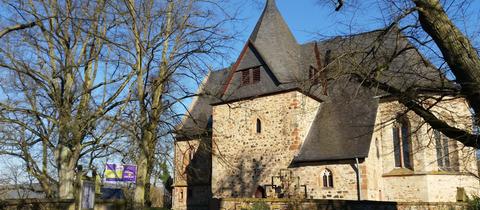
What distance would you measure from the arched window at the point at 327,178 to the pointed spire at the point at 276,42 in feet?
14.8

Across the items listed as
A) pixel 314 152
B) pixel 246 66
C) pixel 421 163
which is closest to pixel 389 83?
pixel 314 152

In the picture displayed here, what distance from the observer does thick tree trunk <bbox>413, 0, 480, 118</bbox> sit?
5.68 meters

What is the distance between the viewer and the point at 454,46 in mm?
5742

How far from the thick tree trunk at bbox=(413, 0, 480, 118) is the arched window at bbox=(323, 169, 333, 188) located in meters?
11.7

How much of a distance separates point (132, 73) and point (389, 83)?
7236 millimetres

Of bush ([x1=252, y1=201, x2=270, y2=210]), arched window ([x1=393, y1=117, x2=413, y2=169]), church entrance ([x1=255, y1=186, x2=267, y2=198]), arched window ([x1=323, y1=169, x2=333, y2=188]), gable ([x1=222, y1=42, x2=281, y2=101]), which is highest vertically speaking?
gable ([x1=222, y1=42, x2=281, y2=101])

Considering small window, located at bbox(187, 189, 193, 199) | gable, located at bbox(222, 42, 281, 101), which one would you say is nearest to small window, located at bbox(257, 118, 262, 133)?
gable, located at bbox(222, 42, 281, 101)

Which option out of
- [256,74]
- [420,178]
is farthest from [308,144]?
[420,178]

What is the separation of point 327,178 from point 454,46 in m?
12.3

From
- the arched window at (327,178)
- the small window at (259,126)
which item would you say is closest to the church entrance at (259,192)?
the small window at (259,126)

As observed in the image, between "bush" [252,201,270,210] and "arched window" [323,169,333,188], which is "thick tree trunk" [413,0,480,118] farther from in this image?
"arched window" [323,169,333,188]

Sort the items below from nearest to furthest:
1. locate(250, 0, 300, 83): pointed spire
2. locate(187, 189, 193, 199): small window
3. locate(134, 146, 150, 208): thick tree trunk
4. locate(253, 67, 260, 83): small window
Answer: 1. locate(134, 146, 150, 208): thick tree trunk
2. locate(250, 0, 300, 83): pointed spire
3. locate(253, 67, 260, 83): small window
4. locate(187, 189, 193, 199): small window

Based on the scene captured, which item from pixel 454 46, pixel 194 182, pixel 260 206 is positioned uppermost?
pixel 454 46

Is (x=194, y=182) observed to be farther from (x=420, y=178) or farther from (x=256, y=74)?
(x=420, y=178)
